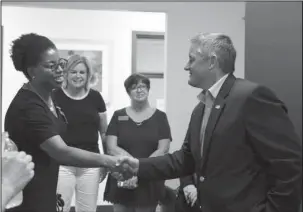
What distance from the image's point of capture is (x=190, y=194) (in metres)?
1.65

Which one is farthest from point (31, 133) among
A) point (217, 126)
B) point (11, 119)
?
point (217, 126)

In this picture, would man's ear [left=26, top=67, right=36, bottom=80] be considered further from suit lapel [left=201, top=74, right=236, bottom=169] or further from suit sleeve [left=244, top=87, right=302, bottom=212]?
suit sleeve [left=244, top=87, right=302, bottom=212]

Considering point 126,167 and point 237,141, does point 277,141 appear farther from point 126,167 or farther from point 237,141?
point 126,167

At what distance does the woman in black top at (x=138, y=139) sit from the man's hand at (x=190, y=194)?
32cm

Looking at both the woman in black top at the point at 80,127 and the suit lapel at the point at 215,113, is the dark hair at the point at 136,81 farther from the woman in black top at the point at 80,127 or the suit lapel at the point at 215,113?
the suit lapel at the point at 215,113

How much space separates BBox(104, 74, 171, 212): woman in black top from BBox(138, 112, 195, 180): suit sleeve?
0.44m


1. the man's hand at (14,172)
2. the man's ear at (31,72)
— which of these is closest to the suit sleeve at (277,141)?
the man's hand at (14,172)

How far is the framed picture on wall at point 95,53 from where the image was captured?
8.69 feet

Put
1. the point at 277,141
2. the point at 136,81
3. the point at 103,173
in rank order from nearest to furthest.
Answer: the point at 277,141 < the point at 136,81 < the point at 103,173

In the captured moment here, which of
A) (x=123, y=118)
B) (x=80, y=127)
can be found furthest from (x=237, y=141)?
(x=80, y=127)

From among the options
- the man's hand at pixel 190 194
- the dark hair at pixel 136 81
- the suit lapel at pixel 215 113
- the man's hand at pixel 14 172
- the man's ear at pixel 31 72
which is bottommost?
the man's hand at pixel 190 194

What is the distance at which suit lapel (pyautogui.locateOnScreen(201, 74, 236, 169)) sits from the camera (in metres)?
1.20

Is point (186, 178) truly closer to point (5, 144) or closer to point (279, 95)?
point (279, 95)

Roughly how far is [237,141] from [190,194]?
0.56m
